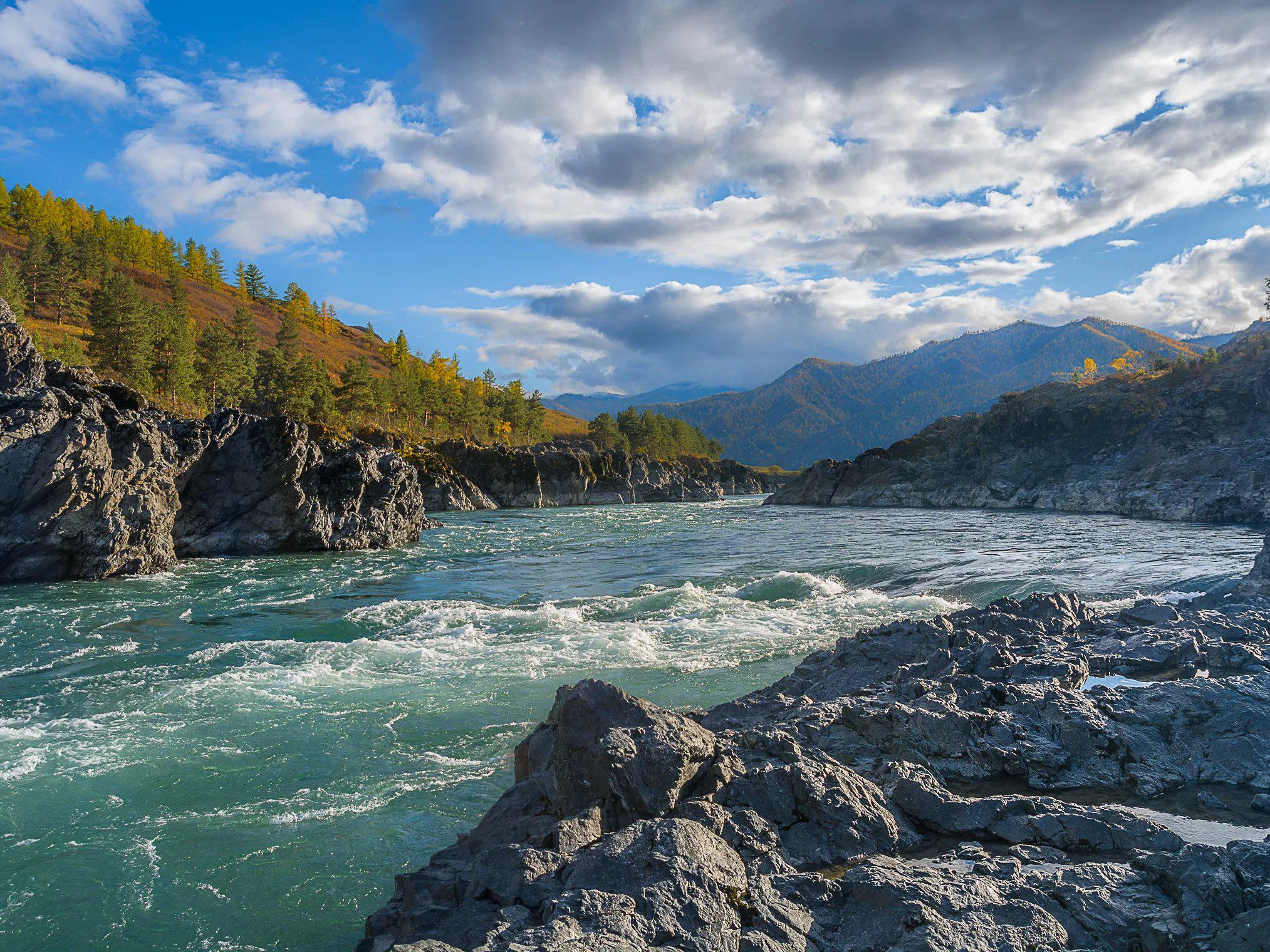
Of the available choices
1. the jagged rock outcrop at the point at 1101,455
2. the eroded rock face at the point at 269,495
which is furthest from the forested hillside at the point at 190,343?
the jagged rock outcrop at the point at 1101,455

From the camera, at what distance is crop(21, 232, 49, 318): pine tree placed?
10244 cm

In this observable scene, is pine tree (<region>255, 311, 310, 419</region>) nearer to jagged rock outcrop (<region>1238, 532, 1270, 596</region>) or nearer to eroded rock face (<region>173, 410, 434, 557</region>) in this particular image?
eroded rock face (<region>173, 410, 434, 557</region>)

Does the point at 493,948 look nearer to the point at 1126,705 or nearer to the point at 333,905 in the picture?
the point at 333,905

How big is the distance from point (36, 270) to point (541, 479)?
82883 millimetres

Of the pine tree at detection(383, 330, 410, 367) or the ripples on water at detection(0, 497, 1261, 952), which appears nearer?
the ripples on water at detection(0, 497, 1261, 952)

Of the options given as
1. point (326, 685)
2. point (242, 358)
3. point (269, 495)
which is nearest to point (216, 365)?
point (242, 358)

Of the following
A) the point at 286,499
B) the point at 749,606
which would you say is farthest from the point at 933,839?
the point at 286,499

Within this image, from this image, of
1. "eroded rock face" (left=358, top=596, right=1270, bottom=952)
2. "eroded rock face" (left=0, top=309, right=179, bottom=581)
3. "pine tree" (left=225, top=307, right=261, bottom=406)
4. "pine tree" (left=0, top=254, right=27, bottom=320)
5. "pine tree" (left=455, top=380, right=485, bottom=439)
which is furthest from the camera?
"pine tree" (left=455, top=380, right=485, bottom=439)

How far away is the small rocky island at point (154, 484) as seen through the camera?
29047mm

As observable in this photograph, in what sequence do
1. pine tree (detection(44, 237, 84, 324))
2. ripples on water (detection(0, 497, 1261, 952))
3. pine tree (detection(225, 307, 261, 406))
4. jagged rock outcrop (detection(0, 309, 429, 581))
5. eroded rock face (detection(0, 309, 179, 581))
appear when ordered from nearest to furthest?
ripples on water (detection(0, 497, 1261, 952)) < eroded rock face (detection(0, 309, 179, 581)) < jagged rock outcrop (detection(0, 309, 429, 581)) < pine tree (detection(225, 307, 261, 406)) < pine tree (detection(44, 237, 84, 324))

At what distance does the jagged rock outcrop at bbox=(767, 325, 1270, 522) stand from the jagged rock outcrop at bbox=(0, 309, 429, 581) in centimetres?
6759

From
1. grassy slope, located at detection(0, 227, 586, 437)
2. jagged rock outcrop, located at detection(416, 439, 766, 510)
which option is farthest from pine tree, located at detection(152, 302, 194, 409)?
jagged rock outcrop, located at detection(416, 439, 766, 510)

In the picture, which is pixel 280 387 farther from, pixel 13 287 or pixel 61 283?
pixel 61 283

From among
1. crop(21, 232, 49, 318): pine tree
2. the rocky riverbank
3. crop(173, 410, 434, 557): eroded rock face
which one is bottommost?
the rocky riverbank
